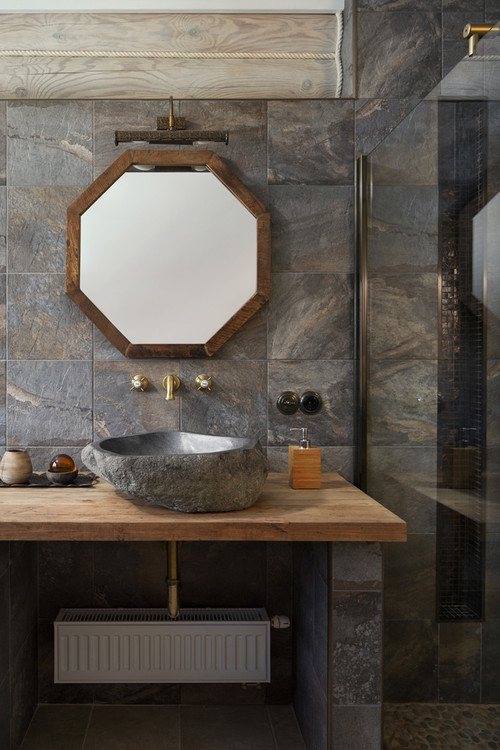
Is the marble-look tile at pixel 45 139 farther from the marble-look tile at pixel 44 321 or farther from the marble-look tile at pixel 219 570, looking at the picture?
the marble-look tile at pixel 219 570

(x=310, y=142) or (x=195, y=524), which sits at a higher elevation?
(x=310, y=142)

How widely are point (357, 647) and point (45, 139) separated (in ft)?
6.66

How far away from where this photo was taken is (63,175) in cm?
221

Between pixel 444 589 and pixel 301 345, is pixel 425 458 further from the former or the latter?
pixel 301 345

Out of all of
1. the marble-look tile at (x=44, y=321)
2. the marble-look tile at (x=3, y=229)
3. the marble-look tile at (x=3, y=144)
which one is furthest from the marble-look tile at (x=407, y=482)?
the marble-look tile at (x=3, y=144)

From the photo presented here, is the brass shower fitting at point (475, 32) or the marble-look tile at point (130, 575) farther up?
the brass shower fitting at point (475, 32)

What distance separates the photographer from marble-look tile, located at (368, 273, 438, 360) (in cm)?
162

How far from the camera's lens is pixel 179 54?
238 centimetres

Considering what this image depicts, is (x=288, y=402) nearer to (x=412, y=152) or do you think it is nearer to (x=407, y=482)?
(x=407, y=482)

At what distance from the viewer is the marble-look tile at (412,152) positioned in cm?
159

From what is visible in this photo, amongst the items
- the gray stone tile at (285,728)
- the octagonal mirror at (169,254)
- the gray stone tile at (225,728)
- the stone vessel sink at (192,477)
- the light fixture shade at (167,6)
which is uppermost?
the light fixture shade at (167,6)

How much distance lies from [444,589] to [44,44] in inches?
96.5

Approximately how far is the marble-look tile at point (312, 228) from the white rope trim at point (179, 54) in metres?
0.59

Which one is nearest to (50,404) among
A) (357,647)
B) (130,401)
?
(130,401)
